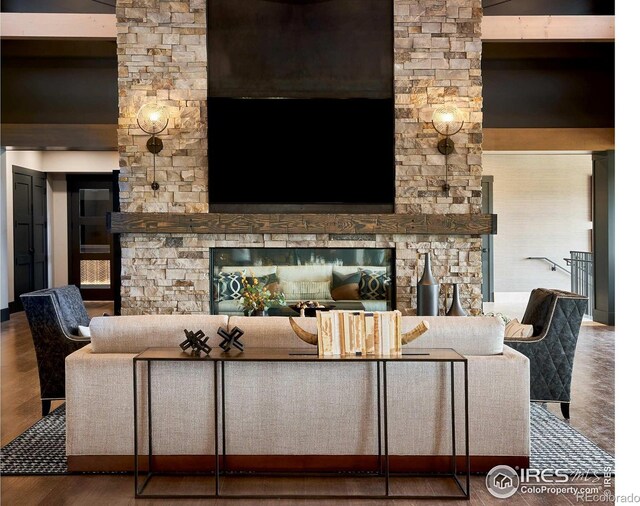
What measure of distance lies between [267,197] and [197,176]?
0.78 metres

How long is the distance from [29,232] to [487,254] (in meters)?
7.95

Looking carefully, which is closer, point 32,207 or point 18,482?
point 18,482

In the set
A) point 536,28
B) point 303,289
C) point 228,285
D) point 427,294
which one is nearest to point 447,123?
point 427,294

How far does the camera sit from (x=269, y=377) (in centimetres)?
312

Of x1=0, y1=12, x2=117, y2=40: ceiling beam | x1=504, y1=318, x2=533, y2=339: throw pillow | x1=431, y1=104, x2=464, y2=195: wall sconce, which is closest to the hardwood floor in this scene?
x1=504, y1=318, x2=533, y2=339: throw pillow

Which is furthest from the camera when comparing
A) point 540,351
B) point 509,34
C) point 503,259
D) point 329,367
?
point 503,259

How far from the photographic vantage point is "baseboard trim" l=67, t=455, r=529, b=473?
3127 mm

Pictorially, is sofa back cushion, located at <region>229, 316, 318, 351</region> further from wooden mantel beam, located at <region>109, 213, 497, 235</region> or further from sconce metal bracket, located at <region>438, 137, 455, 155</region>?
sconce metal bracket, located at <region>438, 137, 455, 155</region>

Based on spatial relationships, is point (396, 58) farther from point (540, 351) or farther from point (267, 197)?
point (540, 351)

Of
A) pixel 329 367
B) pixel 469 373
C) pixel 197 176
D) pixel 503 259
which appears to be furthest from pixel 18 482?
pixel 503 259

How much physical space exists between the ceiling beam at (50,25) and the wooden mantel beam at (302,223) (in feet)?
8.07

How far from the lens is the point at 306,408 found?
311 cm

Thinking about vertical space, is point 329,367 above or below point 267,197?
below

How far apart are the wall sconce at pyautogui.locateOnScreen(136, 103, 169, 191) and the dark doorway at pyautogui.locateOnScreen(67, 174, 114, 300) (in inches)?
213
